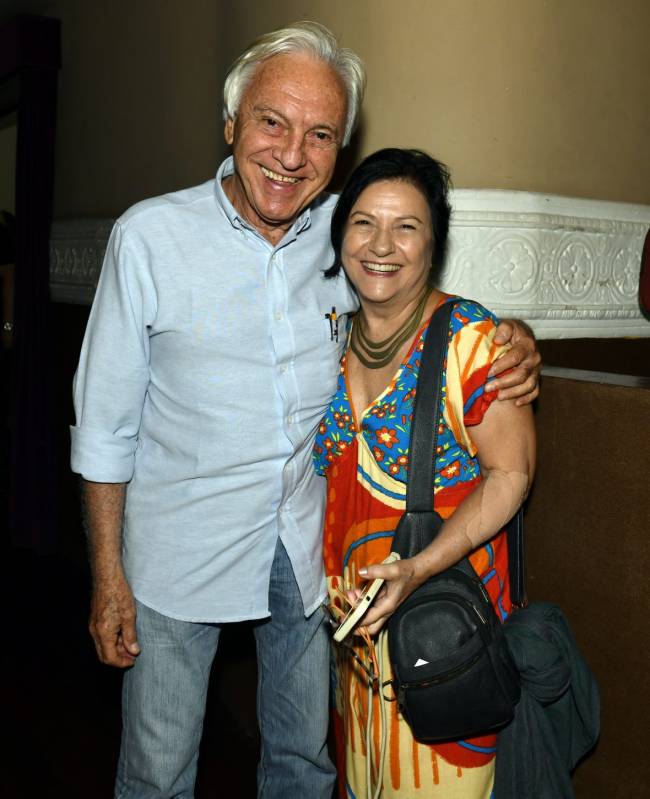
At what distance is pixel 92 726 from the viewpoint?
283 cm

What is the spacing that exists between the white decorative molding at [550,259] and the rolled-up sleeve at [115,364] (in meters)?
0.88

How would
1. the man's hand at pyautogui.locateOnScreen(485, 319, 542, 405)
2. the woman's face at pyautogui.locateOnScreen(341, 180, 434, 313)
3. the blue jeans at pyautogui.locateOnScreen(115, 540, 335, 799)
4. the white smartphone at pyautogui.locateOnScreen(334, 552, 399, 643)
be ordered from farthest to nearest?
the blue jeans at pyautogui.locateOnScreen(115, 540, 335, 799)
the woman's face at pyautogui.locateOnScreen(341, 180, 434, 313)
the man's hand at pyautogui.locateOnScreen(485, 319, 542, 405)
the white smartphone at pyautogui.locateOnScreen(334, 552, 399, 643)

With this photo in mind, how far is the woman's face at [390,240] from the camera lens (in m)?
1.58

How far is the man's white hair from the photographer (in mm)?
1600

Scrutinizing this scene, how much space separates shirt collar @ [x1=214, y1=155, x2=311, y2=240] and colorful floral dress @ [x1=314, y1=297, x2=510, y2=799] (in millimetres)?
322

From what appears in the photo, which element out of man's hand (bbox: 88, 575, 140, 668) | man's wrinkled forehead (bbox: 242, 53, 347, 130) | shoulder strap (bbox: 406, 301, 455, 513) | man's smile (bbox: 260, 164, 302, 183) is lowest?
man's hand (bbox: 88, 575, 140, 668)

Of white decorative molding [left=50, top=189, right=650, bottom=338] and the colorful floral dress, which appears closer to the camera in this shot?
the colorful floral dress

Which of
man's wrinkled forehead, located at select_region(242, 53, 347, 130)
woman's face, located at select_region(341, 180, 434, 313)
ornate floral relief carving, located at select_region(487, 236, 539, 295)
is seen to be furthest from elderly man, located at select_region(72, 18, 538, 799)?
ornate floral relief carving, located at select_region(487, 236, 539, 295)

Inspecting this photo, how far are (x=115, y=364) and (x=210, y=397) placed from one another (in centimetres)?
18

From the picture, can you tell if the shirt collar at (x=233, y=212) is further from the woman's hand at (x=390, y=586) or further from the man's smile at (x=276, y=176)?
the woman's hand at (x=390, y=586)

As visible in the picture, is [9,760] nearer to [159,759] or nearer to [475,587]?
[159,759]

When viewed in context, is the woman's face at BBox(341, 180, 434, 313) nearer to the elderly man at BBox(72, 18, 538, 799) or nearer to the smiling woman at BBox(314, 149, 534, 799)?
the smiling woman at BBox(314, 149, 534, 799)

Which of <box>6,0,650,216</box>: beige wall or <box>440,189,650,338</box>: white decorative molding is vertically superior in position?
<box>6,0,650,216</box>: beige wall

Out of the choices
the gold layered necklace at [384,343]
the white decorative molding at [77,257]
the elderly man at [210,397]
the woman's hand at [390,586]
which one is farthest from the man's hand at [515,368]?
the white decorative molding at [77,257]
